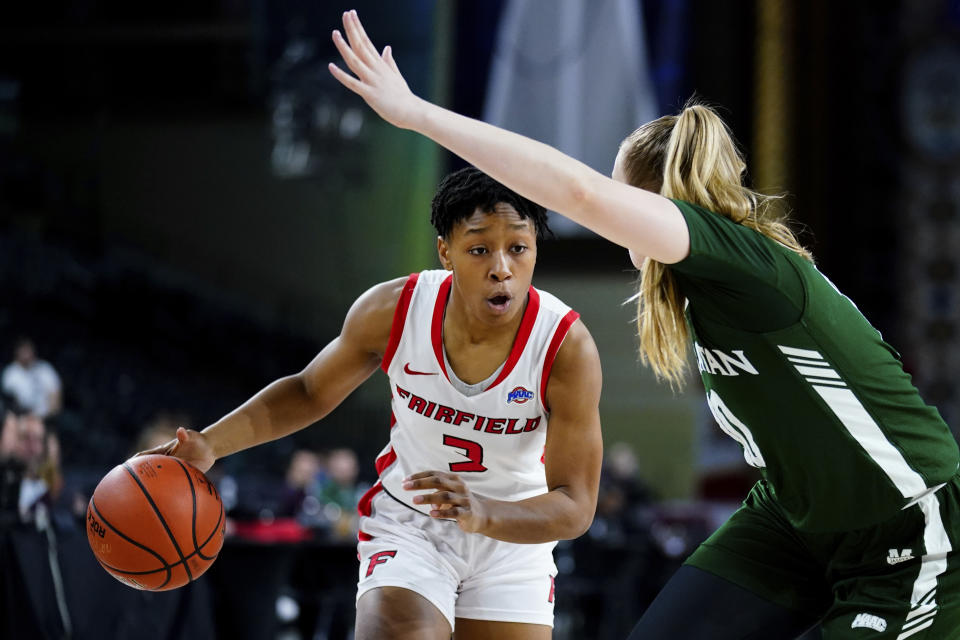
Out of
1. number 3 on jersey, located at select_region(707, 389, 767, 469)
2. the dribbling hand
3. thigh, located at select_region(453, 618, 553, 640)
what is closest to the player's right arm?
the dribbling hand

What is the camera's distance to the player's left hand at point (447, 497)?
2734 millimetres

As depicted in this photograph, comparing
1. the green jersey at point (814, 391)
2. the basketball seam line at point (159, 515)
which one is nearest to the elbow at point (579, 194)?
the green jersey at point (814, 391)

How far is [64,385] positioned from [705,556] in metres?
13.0

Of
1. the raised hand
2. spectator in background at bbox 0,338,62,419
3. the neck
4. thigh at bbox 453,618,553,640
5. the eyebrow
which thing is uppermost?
the raised hand

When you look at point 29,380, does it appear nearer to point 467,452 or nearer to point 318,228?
point 467,452

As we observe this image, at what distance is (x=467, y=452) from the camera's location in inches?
134

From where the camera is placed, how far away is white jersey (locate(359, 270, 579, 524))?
3355 mm

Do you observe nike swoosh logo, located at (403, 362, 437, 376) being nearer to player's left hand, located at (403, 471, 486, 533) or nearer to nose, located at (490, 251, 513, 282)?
nose, located at (490, 251, 513, 282)

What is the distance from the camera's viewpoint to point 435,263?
14305 mm

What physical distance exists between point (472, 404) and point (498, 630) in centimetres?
67

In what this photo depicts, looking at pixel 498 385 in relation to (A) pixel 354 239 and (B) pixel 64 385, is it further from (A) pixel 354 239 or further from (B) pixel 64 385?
(A) pixel 354 239

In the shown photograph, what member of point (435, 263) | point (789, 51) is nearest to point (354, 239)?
point (435, 263)

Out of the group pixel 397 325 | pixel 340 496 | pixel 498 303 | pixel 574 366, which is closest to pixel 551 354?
pixel 574 366

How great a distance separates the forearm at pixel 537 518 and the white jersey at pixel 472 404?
0.26 m
